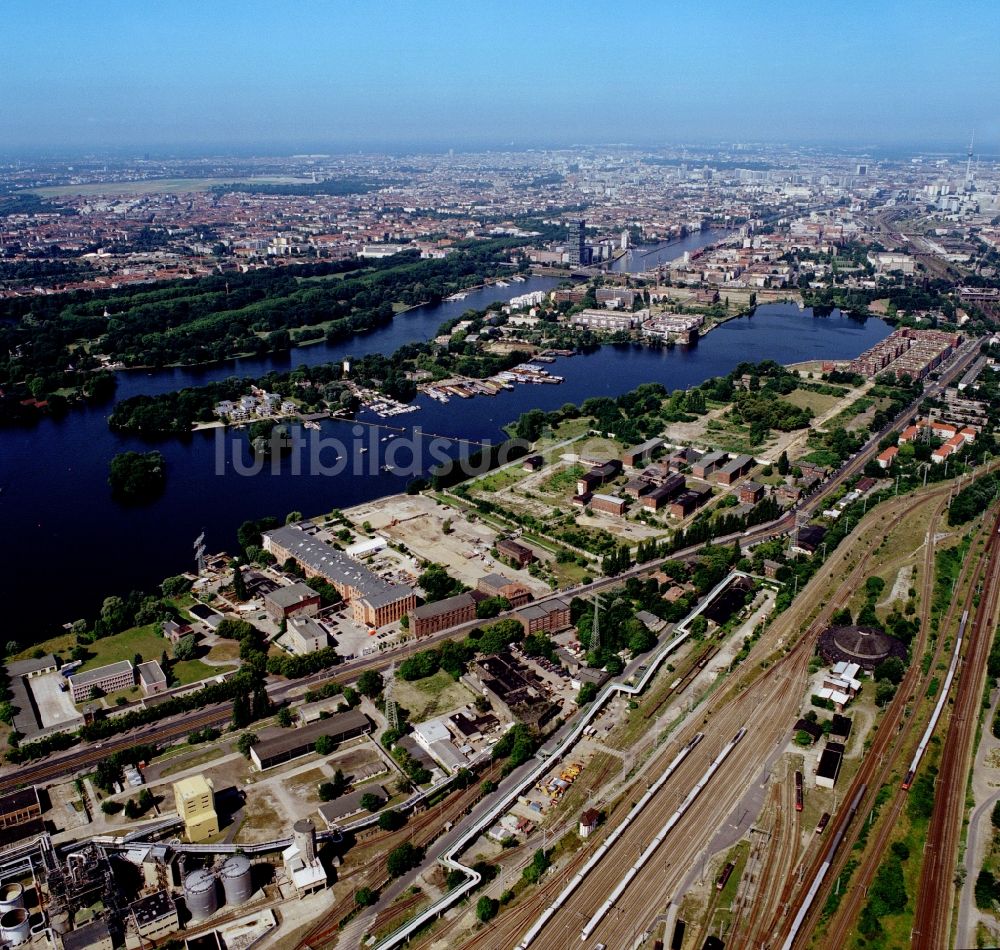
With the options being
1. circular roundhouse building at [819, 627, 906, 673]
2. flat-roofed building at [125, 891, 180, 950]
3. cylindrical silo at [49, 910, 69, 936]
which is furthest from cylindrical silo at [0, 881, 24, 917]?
circular roundhouse building at [819, 627, 906, 673]

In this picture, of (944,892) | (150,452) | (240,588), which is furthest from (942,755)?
(150,452)

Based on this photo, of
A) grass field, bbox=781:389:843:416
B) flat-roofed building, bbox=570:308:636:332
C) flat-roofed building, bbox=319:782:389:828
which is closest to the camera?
flat-roofed building, bbox=319:782:389:828

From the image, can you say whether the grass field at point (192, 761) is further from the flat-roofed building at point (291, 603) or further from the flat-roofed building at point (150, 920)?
the flat-roofed building at point (291, 603)

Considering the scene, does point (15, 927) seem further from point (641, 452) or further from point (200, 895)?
point (641, 452)

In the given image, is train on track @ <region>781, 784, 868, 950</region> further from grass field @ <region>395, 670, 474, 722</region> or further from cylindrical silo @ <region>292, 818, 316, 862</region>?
grass field @ <region>395, 670, 474, 722</region>

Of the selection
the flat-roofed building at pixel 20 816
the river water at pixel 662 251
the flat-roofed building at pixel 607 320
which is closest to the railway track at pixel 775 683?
the flat-roofed building at pixel 20 816

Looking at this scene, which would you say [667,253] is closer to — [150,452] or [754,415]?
[754,415]

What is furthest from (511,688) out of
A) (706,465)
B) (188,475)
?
(188,475)

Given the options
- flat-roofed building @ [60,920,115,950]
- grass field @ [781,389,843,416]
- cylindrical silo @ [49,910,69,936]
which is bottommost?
cylindrical silo @ [49,910,69,936]
